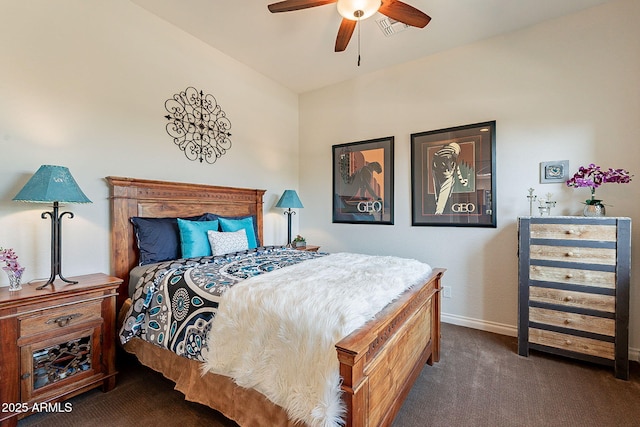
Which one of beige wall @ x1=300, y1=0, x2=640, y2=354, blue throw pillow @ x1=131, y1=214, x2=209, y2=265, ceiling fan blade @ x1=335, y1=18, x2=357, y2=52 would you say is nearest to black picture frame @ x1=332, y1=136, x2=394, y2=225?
beige wall @ x1=300, y1=0, x2=640, y2=354

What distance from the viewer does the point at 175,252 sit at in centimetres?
251

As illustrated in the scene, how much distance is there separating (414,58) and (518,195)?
194 cm

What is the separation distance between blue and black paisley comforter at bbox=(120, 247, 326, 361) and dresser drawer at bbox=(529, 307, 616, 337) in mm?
2168

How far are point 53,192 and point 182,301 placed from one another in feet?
3.49

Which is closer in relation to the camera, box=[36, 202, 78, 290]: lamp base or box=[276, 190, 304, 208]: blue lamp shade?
box=[36, 202, 78, 290]: lamp base

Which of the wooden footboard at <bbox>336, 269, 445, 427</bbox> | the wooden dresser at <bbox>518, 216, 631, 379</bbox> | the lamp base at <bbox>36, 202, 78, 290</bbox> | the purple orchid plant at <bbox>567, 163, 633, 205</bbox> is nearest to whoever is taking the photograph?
the wooden footboard at <bbox>336, 269, 445, 427</bbox>

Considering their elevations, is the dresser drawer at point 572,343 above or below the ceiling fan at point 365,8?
below

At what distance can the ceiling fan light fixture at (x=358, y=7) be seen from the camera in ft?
6.26

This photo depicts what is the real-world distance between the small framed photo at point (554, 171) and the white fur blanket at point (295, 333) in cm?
199

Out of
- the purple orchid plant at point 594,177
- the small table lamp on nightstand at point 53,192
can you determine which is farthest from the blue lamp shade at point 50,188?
the purple orchid plant at point 594,177

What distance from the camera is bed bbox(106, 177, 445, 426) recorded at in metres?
1.14

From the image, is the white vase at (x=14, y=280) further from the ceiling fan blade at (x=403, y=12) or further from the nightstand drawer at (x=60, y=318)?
the ceiling fan blade at (x=403, y=12)

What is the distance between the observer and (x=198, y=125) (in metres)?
3.04

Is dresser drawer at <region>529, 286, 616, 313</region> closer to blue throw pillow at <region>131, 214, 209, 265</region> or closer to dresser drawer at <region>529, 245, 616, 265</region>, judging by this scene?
dresser drawer at <region>529, 245, 616, 265</region>
